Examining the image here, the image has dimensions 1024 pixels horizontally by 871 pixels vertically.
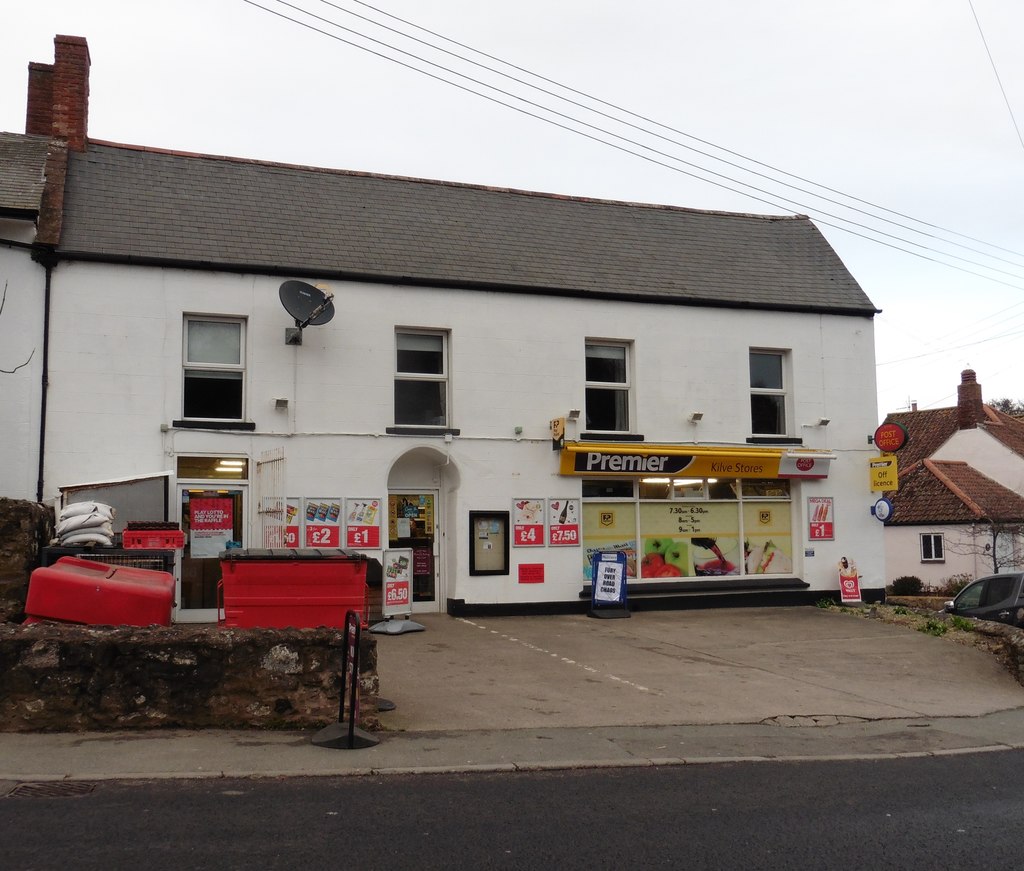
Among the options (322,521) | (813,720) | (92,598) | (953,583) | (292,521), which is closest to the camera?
(92,598)

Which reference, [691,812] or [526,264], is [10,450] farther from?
[691,812]

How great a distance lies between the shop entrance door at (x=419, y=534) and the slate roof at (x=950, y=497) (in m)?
25.0

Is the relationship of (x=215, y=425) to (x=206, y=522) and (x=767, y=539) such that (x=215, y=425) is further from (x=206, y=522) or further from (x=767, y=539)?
(x=767, y=539)

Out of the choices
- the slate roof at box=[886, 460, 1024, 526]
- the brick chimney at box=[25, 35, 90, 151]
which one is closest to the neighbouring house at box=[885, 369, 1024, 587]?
the slate roof at box=[886, 460, 1024, 526]

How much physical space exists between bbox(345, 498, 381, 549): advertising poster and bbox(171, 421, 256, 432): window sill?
1950mm

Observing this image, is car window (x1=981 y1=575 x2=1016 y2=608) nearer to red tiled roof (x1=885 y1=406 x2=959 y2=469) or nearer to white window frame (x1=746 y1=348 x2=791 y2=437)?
white window frame (x1=746 y1=348 x2=791 y2=437)

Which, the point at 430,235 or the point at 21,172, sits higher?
the point at 21,172

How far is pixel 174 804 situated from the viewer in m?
6.29

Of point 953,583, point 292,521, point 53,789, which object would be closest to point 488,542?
point 292,521

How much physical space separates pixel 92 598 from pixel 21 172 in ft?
29.8

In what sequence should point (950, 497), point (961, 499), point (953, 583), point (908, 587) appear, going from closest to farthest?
point (953, 583) < point (961, 499) < point (908, 587) < point (950, 497)

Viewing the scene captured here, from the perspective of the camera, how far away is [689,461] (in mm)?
17719

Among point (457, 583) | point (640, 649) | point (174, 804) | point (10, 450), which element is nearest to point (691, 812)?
point (174, 804)

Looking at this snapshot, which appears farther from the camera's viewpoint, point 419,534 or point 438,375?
point 419,534
